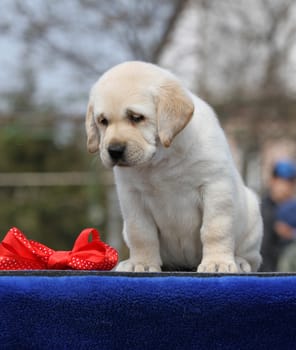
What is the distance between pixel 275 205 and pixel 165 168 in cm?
464

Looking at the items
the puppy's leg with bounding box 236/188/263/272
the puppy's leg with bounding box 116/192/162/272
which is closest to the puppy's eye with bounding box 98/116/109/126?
the puppy's leg with bounding box 116/192/162/272

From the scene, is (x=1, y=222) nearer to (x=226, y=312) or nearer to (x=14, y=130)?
A: (x=14, y=130)

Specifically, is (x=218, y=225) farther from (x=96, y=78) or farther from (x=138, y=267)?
(x=96, y=78)

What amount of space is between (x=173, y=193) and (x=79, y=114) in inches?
312

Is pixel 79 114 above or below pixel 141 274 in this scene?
above

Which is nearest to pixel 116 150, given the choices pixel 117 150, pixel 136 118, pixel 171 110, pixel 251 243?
pixel 117 150

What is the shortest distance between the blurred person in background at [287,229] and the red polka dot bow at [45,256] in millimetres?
4529

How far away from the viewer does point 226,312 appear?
2041mm

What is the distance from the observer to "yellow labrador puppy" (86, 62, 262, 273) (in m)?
2.93

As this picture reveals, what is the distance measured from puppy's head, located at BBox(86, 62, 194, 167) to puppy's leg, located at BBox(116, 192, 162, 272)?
0.29m

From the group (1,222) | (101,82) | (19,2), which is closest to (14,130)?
(1,222)

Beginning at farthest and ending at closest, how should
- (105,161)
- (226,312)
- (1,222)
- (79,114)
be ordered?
(1,222)
(79,114)
(105,161)
(226,312)

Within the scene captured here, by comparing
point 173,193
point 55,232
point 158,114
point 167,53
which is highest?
point 167,53

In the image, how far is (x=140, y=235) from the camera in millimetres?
3139
